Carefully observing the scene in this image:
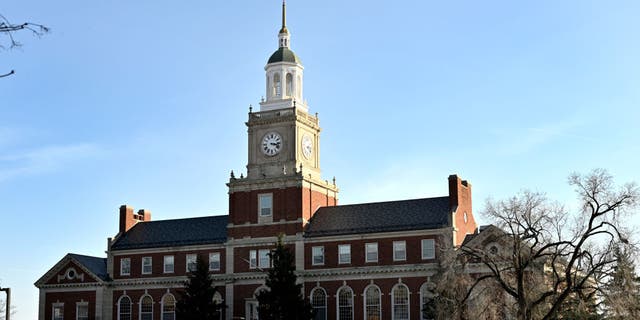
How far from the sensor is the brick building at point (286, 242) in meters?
77.3

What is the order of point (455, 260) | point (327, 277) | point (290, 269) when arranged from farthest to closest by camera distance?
point (327, 277), point (290, 269), point (455, 260)

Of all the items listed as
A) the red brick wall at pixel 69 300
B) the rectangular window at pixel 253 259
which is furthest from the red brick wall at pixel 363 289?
the red brick wall at pixel 69 300

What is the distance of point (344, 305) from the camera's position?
7850 cm

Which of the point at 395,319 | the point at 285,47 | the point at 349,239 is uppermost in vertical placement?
the point at 285,47

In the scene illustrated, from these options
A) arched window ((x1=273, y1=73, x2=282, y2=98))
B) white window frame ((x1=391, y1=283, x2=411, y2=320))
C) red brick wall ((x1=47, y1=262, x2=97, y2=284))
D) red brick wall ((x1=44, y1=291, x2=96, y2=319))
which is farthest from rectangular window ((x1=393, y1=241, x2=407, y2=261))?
red brick wall ((x1=44, y1=291, x2=96, y2=319))

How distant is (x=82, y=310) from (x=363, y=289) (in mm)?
26642

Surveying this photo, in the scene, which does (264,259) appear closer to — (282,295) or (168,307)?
(282,295)

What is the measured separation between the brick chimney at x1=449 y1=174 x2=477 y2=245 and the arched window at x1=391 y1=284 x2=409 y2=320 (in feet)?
18.3

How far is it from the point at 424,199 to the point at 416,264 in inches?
245

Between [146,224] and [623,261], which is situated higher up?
[146,224]

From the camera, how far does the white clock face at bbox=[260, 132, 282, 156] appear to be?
3287 inches

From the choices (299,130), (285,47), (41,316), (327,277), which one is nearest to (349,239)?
(327,277)

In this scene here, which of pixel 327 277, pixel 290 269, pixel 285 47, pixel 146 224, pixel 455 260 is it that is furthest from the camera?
pixel 146 224

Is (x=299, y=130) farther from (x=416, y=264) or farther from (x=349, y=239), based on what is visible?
(x=416, y=264)
